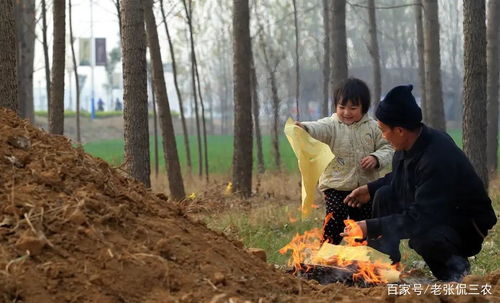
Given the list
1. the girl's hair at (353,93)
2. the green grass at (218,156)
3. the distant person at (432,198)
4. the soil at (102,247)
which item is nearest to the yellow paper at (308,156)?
the girl's hair at (353,93)

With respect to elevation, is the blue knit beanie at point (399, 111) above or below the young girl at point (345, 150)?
above

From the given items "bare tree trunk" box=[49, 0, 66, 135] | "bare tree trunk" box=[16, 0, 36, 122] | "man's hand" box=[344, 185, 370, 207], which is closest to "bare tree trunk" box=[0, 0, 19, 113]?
"man's hand" box=[344, 185, 370, 207]

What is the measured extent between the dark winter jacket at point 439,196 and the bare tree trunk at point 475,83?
345 cm

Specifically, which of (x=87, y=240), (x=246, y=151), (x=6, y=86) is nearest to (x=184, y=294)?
(x=87, y=240)

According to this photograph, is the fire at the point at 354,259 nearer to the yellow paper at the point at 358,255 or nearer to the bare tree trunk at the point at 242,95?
the yellow paper at the point at 358,255

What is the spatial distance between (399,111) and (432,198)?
22.7 inches

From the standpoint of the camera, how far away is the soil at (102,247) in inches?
125

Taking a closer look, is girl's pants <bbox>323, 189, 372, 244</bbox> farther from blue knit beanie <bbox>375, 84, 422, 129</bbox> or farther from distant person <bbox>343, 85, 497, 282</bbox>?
blue knit beanie <bbox>375, 84, 422, 129</bbox>

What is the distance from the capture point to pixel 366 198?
5.50 meters

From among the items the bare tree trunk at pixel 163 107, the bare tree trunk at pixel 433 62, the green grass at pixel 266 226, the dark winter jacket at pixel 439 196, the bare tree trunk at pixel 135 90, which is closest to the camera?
the dark winter jacket at pixel 439 196

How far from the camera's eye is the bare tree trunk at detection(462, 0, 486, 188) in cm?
801

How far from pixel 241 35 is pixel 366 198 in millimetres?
6275

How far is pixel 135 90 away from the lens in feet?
24.4

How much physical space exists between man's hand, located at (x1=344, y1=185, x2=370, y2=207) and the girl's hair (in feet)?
2.14
